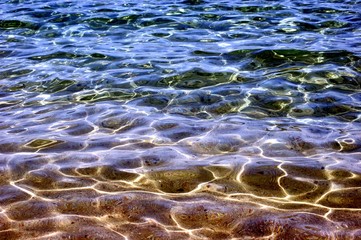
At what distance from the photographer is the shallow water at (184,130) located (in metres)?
2.93

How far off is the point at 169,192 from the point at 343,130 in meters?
2.48

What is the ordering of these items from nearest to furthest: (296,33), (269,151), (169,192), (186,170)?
(169,192) → (186,170) → (269,151) → (296,33)

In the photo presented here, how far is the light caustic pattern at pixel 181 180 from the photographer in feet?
9.16

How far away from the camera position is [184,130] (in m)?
4.68

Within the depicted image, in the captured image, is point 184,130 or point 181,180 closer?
point 181,180

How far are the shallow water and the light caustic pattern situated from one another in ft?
0.05

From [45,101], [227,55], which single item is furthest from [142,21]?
[45,101]

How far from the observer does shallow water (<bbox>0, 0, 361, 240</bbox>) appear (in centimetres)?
293

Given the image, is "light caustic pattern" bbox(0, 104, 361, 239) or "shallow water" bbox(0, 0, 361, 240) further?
"shallow water" bbox(0, 0, 361, 240)

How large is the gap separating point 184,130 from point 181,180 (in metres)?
1.23

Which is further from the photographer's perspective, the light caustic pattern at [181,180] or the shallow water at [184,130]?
the shallow water at [184,130]

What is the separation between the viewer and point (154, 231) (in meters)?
2.74

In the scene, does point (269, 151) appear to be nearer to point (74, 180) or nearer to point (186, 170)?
point (186, 170)

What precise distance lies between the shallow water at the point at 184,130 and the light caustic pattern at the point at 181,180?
0.05 ft
